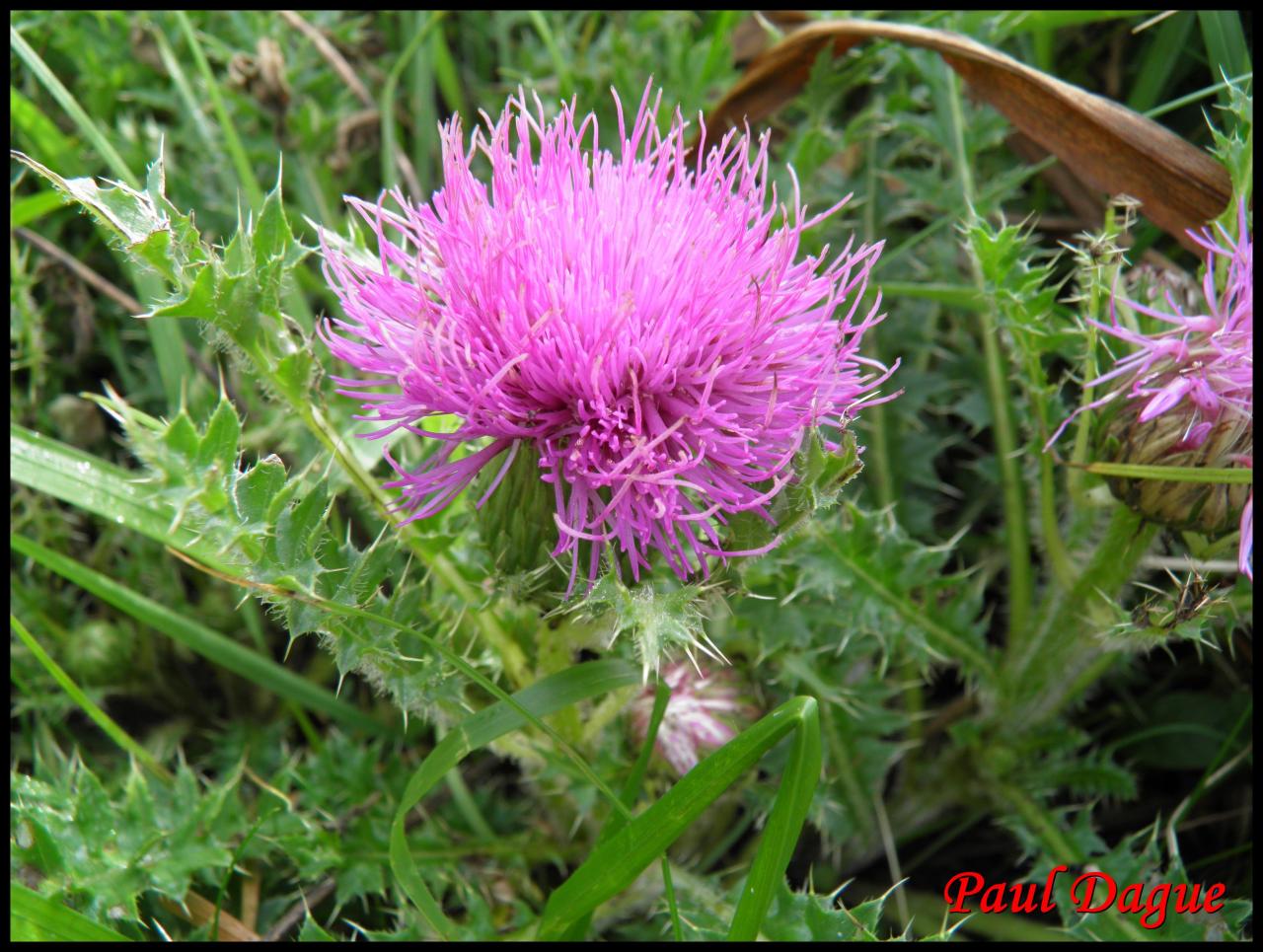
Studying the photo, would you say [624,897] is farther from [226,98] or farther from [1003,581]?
[226,98]

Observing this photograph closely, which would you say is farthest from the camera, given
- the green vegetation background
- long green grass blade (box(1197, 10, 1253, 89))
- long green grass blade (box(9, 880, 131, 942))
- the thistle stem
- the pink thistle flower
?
the thistle stem

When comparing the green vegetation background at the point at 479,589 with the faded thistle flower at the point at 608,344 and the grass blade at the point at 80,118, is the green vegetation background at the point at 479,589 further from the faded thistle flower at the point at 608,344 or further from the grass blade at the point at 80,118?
the faded thistle flower at the point at 608,344

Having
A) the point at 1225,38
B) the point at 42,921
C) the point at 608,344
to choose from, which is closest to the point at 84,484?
the point at 42,921

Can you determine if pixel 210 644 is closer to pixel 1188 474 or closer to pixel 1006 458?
pixel 1006 458

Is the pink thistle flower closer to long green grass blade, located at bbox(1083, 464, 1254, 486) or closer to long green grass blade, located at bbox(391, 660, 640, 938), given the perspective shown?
long green grass blade, located at bbox(391, 660, 640, 938)

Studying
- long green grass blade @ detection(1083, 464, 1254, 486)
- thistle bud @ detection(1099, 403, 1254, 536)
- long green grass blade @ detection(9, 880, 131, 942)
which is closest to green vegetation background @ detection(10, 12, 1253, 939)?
long green grass blade @ detection(9, 880, 131, 942)
